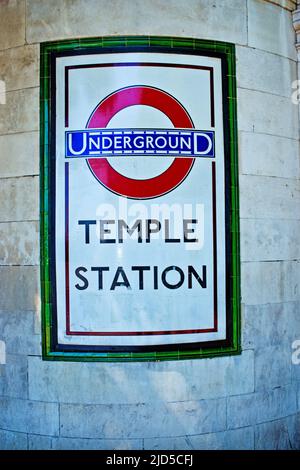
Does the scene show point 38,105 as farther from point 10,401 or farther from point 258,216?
point 10,401

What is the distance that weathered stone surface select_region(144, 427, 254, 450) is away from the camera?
5262mm

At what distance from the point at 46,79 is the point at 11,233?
1575 mm

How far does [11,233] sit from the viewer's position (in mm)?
5543

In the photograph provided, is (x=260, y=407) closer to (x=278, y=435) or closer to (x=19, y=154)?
Result: (x=278, y=435)

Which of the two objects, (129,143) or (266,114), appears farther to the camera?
(266,114)

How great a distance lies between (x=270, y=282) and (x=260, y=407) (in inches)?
50.3

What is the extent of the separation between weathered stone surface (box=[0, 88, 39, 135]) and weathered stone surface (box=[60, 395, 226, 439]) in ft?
9.16

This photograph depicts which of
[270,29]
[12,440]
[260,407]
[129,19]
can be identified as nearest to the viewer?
[129,19]

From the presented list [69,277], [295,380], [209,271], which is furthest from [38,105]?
[295,380]

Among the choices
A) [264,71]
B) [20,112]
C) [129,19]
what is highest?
[129,19]

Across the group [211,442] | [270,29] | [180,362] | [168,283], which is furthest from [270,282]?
[270,29]

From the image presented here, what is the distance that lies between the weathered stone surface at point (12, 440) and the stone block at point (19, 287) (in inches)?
48.8

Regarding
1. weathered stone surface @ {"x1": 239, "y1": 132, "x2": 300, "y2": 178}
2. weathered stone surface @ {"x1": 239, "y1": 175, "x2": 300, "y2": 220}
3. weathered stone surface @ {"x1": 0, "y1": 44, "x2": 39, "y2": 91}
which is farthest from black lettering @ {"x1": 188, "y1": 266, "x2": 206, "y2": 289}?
weathered stone surface @ {"x1": 0, "y1": 44, "x2": 39, "y2": 91}

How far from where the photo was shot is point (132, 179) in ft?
17.3
